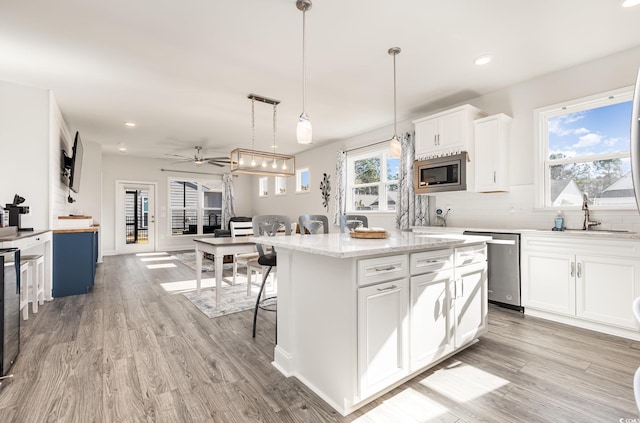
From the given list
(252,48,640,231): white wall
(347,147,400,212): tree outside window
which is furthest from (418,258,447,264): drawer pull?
(347,147,400,212): tree outside window

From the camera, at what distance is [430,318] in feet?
6.73

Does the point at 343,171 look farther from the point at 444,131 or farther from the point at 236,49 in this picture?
the point at 236,49

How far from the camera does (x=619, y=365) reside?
221 centimetres

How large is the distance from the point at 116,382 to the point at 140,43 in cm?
273

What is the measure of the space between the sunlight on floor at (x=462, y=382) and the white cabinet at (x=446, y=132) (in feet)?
8.63

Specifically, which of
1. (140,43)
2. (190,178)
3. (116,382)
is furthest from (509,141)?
(190,178)

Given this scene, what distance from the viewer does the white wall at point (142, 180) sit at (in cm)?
785

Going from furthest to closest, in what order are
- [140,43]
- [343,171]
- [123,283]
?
[343,171] → [123,283] → [140,43]

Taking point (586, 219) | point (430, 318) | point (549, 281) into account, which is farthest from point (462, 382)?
point (586, 219)

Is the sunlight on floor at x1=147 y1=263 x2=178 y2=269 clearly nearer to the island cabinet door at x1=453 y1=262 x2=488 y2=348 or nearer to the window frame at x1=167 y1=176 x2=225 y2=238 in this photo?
the window frame at x1=167 y1=176 x2=225 y2=238

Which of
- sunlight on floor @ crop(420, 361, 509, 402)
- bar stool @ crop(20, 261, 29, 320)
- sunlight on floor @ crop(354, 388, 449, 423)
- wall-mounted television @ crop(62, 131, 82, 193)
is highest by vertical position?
wall-mounted television @ crop(62, 131, 82, 193)

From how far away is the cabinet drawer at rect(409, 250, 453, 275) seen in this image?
1969 millimetres

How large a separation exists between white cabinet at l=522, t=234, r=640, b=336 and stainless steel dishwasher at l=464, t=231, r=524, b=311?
0.24ft

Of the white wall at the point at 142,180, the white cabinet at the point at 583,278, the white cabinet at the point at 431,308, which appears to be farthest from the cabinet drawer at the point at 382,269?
the white wall at the point at 142,180
